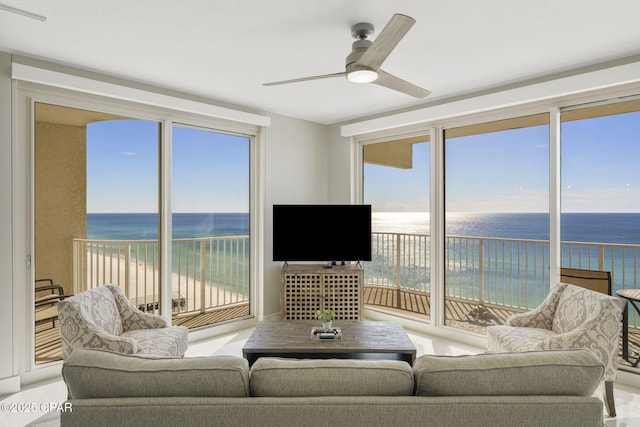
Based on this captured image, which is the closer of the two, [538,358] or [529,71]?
[538,358]

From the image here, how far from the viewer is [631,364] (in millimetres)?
2955

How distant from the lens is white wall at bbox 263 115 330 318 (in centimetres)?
451

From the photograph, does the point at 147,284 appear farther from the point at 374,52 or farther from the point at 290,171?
the point at 374,52

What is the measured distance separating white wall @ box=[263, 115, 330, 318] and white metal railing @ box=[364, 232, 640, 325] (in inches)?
43.2

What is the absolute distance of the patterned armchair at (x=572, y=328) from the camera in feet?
7.52

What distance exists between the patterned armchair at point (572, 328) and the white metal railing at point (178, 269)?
2.92 meters

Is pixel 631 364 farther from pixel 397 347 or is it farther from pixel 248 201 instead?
pixel 248 201

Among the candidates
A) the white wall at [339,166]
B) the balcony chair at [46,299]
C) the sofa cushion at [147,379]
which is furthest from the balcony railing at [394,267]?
the sofa cushion at [147,379]

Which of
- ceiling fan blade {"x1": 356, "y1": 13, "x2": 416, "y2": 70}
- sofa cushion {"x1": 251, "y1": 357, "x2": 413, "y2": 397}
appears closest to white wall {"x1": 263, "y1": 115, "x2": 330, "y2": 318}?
ceiling fan blade {"x1": 356, "y1": 13, "x2": 416, "y2": 70}

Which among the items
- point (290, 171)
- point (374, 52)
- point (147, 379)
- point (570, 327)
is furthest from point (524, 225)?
point (147, 379)

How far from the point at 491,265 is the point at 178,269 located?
11.4 ft

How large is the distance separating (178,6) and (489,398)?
7.82 ft

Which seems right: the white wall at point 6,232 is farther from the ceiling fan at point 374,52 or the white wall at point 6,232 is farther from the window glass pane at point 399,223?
the window glass pane at point 399,223

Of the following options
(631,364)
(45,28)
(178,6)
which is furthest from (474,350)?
(45,28)
